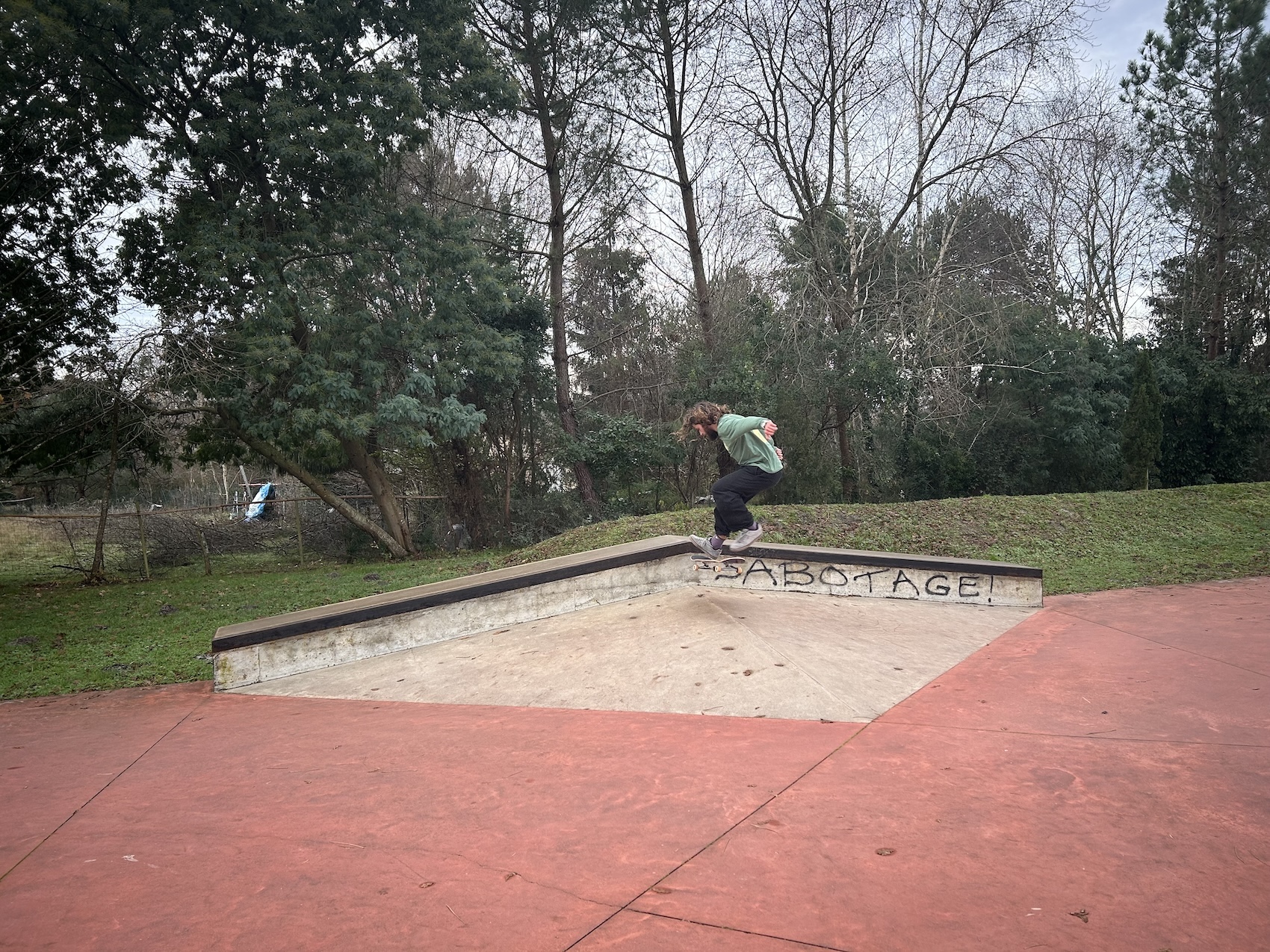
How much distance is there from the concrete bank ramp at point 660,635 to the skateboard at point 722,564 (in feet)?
0.13

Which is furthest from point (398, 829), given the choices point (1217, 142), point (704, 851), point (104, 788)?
point (1217, 142)

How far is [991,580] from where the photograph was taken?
8.56 metres

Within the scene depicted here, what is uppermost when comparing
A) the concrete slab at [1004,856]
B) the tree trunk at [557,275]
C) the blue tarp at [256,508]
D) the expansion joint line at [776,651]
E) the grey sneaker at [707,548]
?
the tree trunk at [557,275]

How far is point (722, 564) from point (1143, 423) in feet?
45.0

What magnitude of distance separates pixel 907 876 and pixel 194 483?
41437 millimetres

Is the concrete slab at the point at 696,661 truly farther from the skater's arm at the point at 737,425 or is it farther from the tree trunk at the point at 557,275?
the tree trunk at the point at 557,275

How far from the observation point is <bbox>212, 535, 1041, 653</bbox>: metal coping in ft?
22.7

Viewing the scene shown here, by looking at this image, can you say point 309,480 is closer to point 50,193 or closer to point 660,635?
point 50,193

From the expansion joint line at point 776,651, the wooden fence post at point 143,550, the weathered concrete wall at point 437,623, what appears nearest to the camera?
the expansion joint line at point 776,651

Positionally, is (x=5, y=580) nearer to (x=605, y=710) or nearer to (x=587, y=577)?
(x=587, y=577)

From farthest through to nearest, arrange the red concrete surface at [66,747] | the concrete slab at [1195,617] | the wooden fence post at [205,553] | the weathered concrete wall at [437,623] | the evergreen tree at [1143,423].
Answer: the evergreen tree at [1143,423], the wooden fence post at [205,553], the weathered concrete wall at [437,623], the concrete slab at [1195,617], the red concrete surface at [66,747]

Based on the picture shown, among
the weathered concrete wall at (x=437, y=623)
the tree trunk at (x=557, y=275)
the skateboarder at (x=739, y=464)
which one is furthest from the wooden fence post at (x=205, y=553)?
the skateboarder at (x=739, y=464)

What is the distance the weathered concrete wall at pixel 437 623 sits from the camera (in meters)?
6.76

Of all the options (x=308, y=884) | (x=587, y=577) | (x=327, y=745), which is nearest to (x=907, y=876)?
(x=308, y=884)
